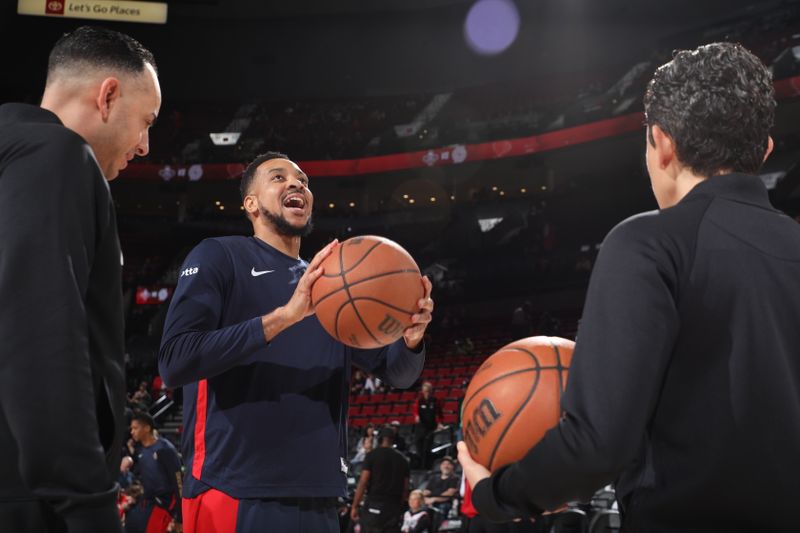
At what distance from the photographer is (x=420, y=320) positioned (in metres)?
2.96

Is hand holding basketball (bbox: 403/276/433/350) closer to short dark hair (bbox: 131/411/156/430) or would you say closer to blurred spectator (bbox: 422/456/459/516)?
short dark hair (bbox: 131/411/156/430)

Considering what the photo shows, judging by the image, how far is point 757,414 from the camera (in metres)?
1.48

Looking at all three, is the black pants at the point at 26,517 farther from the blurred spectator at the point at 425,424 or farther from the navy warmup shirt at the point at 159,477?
the blurred spectator at the point at 425,424

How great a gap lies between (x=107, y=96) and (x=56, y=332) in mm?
691

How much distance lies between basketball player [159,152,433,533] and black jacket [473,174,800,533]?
4.51 feet

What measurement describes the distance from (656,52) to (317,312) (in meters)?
23.2

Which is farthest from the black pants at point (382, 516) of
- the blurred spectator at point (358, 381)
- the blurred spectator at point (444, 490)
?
the blurred spectator at point (358, 381)

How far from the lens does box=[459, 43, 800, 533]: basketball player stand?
1.46 metres

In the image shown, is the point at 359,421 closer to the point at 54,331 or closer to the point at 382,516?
the point at 382,516

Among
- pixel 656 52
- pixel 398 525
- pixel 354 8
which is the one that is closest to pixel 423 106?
pixel 354 8

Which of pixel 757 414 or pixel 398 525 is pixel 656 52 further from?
pixel 757 414

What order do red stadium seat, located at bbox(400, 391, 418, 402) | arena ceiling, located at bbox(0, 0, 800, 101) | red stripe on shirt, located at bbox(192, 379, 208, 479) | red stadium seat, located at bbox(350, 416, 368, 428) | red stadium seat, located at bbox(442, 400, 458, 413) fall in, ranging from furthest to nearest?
arena ceiling, located at bbox(0, 0, 800, 101) < red stadium seat, located at bbox(400, 391, 418, 402) < red stadium seat, located at bbox(350, 416, 368, 428) < red stadium seat, located at bbox(442, 400, 458, 413) < red stripe on shirt, located at bbox(192, 379, 208, 479)

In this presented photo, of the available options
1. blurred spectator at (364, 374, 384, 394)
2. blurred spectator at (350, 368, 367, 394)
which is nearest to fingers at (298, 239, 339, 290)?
blurred spectator at (364, 374, 384, 394)

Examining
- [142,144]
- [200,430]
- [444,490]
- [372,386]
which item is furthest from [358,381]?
[142,144]
